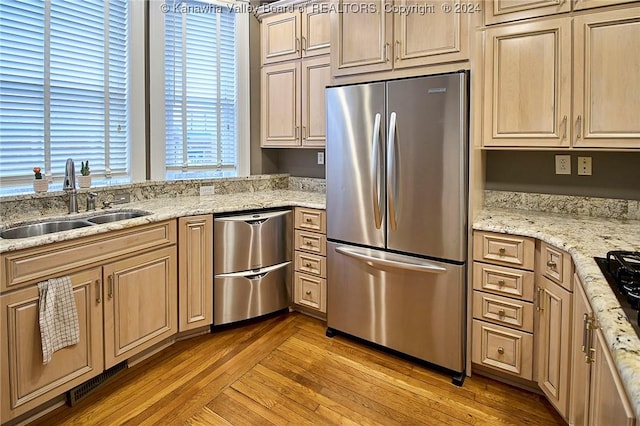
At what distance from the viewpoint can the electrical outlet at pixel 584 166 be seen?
7.75 feet

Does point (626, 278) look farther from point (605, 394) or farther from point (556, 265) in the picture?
point (556, 265)

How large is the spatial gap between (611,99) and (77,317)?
290 cm

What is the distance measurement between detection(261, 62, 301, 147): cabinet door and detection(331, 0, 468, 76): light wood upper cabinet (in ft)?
2.37

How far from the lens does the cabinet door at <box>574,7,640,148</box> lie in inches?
77.2

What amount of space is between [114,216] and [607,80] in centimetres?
292

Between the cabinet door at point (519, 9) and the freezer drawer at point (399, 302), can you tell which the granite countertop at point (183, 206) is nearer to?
the freezer drawer at point (399, 302)

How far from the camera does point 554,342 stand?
191cm

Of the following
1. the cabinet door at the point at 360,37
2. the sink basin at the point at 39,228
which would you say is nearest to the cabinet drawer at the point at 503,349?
the cabinet door at the point at 360,37

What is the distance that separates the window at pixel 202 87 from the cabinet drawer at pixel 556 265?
2556 millimetres

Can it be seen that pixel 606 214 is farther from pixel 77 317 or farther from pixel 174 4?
pixel 174 4

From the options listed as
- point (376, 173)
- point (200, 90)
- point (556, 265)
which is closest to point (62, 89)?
point (200, 90)

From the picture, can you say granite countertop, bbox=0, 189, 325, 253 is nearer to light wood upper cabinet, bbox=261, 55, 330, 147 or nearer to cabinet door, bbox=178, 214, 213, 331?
cabinet door, bbox=178, 214, 213, 331

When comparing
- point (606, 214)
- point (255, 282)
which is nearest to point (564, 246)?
point (606, 214)

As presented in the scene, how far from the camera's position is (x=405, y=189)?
7.78ft
